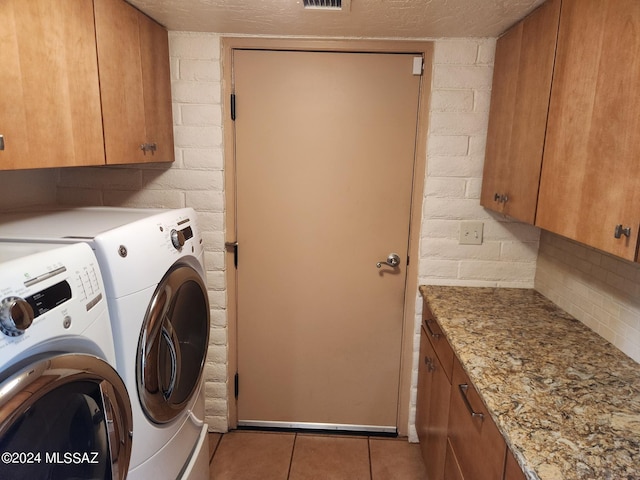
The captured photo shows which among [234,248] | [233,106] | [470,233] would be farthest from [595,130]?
[234,248]

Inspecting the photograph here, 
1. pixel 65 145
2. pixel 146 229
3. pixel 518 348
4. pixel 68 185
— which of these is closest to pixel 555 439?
pixel 518 348

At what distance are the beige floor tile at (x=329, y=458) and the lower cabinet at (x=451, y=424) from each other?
0.33 m

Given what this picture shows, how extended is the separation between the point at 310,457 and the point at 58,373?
66.3 inches

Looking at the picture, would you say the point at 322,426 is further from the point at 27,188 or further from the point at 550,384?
the point at 27,188

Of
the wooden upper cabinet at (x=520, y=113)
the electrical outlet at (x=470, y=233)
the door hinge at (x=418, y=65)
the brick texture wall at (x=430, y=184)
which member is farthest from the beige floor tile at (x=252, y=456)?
the door hinge at (x=418, y=65)

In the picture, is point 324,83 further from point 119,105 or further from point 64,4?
point 64,4

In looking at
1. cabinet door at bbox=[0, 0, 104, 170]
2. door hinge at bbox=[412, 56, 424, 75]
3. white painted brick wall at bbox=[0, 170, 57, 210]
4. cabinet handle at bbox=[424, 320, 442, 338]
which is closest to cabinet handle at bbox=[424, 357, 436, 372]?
cabinet handle at bbox=[424, 320, 442, 338]

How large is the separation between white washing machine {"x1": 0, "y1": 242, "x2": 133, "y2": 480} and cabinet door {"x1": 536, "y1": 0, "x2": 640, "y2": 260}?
1272 millimetres

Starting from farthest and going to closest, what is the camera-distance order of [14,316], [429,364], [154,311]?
[429,364], [154,311], [14,316]

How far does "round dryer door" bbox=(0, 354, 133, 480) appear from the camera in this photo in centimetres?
75

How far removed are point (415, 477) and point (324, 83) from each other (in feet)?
6.37

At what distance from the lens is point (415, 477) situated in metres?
2.07

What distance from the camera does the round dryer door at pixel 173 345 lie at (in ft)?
4.10

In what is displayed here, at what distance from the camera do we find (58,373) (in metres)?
0.82
